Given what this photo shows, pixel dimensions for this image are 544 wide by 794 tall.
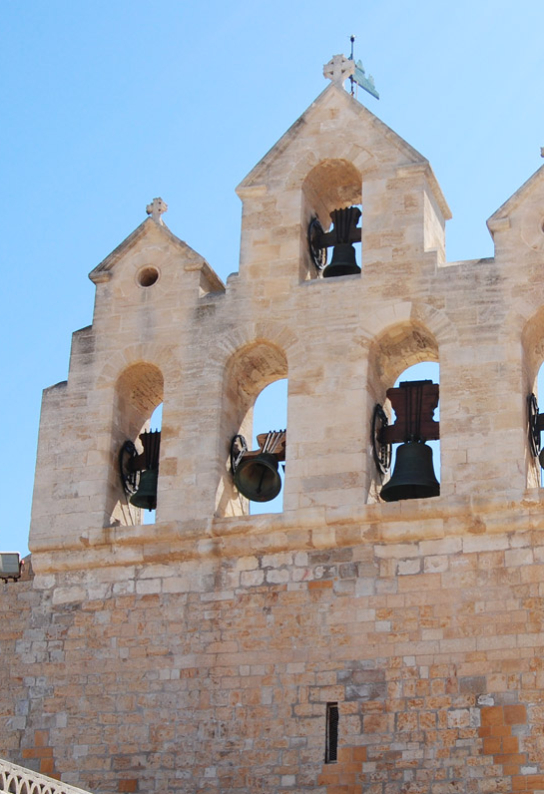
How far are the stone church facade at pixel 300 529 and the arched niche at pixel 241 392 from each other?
0.04 meters

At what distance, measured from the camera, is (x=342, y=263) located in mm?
22281

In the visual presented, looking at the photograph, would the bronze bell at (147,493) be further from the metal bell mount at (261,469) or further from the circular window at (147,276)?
the circular window at (147,276)

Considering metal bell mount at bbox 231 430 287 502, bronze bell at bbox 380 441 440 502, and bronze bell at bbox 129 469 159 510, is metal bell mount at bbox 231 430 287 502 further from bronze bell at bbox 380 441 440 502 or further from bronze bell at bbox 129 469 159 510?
bronze bell at bbox 380 441 440 502

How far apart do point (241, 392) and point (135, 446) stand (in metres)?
1.36

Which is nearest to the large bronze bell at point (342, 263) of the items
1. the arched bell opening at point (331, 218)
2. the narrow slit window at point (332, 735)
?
the arched bell opening at point (331, 218)

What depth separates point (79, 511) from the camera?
21.4m

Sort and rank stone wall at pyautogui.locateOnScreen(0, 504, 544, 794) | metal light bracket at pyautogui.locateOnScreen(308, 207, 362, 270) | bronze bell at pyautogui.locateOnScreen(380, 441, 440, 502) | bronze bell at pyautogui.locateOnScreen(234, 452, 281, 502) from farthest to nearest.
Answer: metal light bracket at pyautogui.locateOnScreen(308, 207, 362, 270) → bronze bell at pyautogui.locateOnScreen(234, 452, 281, 502) → bronze bell at pyautogui.locateOnScreen(380, 441, 440, 502) → stone wall at pyautogui.locateOnScreen(0, 504, 544, 794)

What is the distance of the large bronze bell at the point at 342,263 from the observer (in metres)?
22.3

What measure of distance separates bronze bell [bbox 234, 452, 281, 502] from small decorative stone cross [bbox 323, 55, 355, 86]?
173 inches

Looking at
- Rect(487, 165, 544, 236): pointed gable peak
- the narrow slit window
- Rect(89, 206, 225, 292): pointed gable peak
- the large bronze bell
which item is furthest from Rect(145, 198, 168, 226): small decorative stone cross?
the narrow slit window

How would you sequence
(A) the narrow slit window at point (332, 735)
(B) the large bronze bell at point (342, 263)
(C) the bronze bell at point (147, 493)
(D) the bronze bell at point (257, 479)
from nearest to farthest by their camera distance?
(A) the narrow slit window at point (332, 735) < (D) the bronze bell at point (257, 479) < (C) the bronze bell at point (147, 493) < (B) the large bronze bell at point (342, 263)

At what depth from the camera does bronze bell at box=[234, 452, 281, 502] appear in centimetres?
2117

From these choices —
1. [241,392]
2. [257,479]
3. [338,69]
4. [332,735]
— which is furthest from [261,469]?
[338,69]

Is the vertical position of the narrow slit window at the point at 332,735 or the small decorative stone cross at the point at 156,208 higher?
the small decorative stone cross at the point at 156,208
